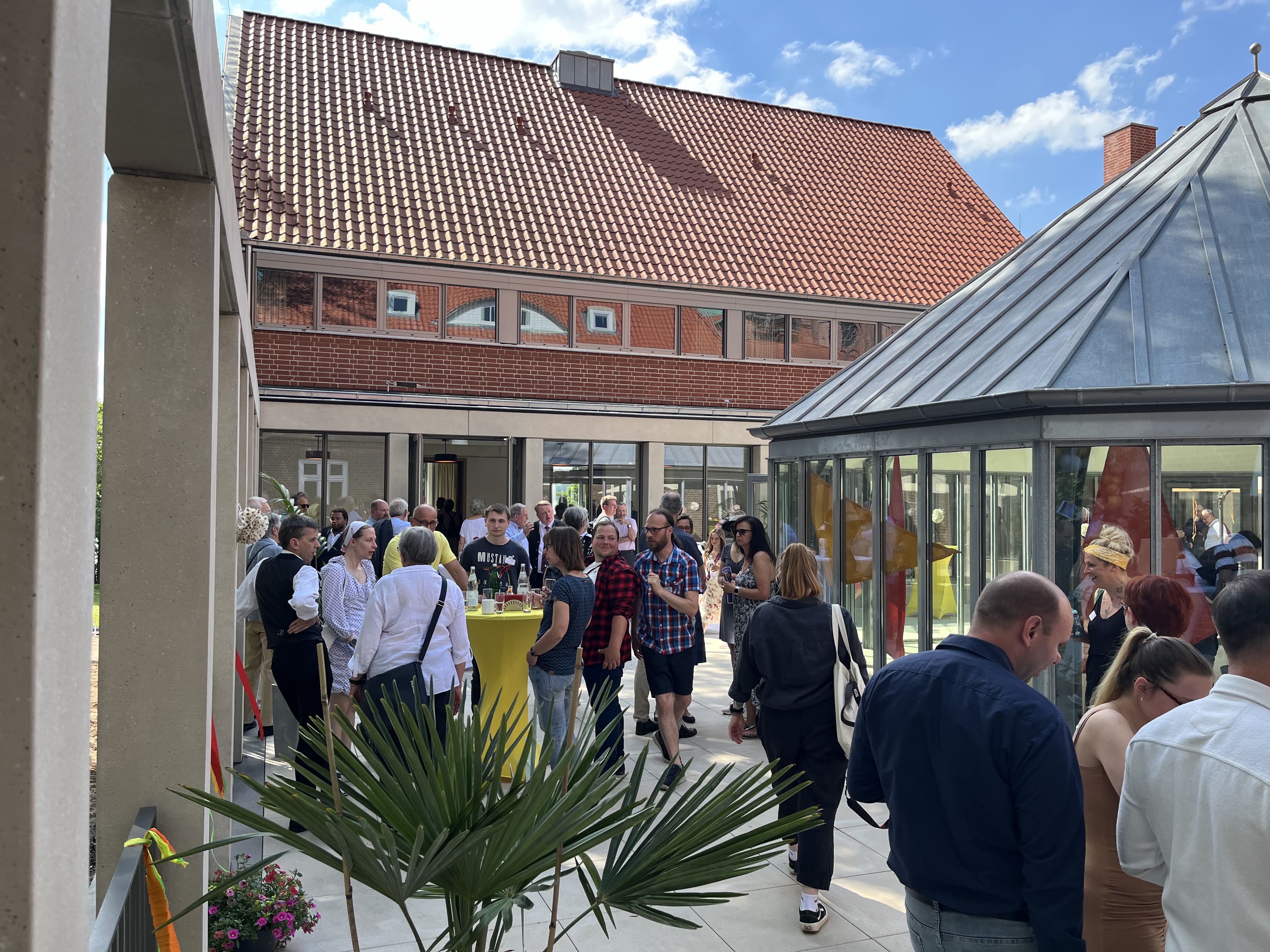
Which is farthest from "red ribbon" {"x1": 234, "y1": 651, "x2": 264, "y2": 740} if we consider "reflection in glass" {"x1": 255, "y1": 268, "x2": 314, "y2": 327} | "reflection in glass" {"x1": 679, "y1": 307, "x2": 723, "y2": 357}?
"reflection in glass" {"x1": 679, "y1": 307, "x2": 723, "y2": 357}

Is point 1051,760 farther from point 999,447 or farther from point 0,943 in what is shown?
point 999,447

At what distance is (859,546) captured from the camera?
914cm

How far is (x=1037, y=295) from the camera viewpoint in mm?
8648

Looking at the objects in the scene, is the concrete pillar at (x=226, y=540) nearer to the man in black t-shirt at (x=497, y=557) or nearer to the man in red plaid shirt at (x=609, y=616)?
the man in red plaid shirt at (x=609, y=616)

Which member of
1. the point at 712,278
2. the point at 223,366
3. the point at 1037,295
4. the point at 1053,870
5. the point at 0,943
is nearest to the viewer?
the point at 0,943

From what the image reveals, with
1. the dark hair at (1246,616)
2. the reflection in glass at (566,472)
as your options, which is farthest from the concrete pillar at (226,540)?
the reflection in glass at (566,472)

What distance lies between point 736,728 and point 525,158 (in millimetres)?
18749

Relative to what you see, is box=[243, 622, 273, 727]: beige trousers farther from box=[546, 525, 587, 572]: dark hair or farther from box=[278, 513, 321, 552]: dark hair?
box=[546, 525, 587, 572]: dark hair

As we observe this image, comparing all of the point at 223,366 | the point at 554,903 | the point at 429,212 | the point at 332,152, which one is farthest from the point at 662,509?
the point at 332,152

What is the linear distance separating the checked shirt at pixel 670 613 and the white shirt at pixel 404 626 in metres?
1.72

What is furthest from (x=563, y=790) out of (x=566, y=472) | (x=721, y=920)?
(x=566, y=472)

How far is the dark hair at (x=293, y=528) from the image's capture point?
22.0 ft

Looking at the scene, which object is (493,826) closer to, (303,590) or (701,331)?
(303,590)

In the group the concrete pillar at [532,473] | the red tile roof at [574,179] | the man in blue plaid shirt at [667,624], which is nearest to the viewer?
the man in blue plaid shirt at [667,624]
